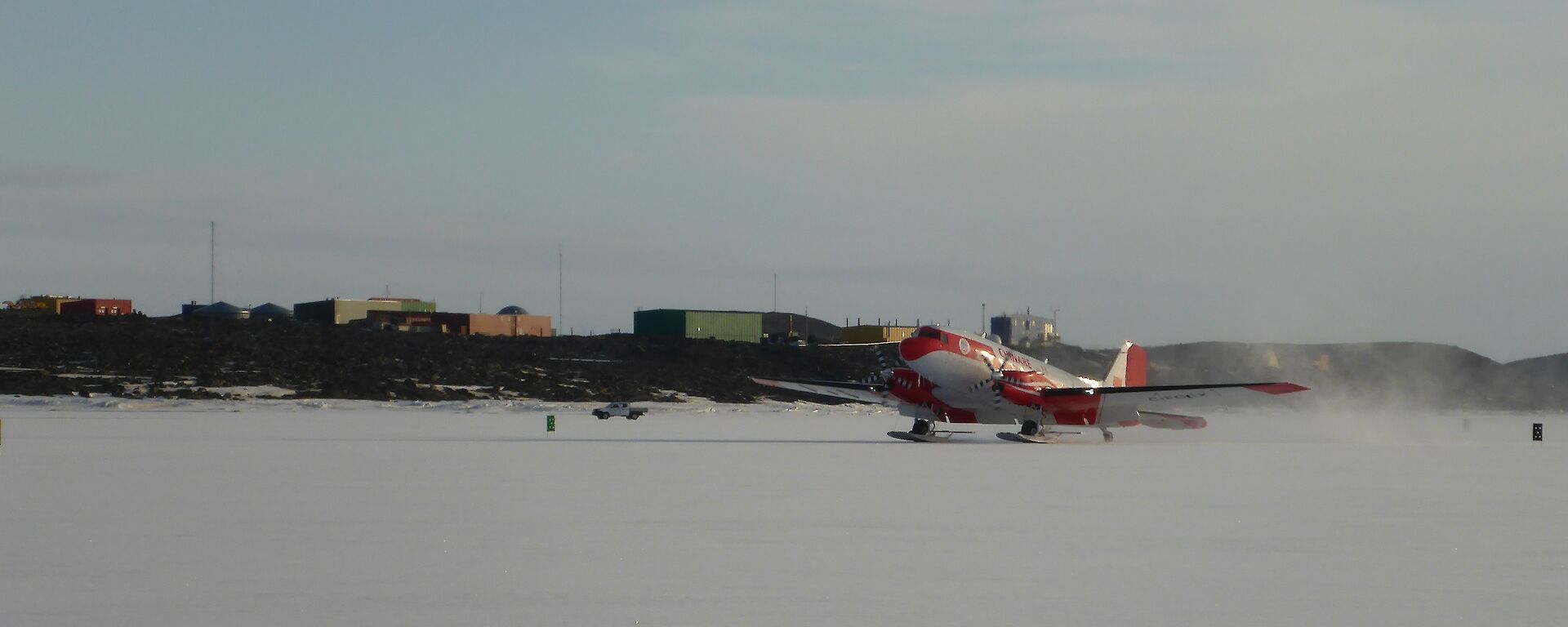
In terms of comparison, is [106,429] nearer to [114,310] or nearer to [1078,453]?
[1078,453]

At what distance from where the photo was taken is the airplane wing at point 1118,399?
4469cm

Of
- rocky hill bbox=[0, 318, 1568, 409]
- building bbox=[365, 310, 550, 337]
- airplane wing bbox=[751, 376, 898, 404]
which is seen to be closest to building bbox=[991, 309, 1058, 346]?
rocky hill bbox=[0, 318, 1568, 409]

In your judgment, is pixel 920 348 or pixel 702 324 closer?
pixel 920 348

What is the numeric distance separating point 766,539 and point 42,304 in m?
153

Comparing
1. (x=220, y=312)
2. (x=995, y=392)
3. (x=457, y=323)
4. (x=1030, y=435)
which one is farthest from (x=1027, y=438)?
(x=220, y=312)

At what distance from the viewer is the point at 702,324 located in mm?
144500

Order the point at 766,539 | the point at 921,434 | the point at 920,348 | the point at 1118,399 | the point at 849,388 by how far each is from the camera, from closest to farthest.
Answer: the point at 766,539
the point at 920,348
the point at 1118,399
the point at 921,434
the point at 849,388

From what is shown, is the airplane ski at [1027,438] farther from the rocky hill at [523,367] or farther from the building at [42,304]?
the building at [42,304]

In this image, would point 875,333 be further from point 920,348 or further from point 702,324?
point 920,348

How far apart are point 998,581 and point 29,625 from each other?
8388mm

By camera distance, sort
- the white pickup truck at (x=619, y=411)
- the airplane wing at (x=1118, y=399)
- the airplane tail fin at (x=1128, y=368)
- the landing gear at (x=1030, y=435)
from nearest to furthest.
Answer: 1. the airplane wing at (x=1118, y=399)
2. the landing gear at (x=1030, y=435)
3. the airplane tail fin at (x=1128, y=368)
4. the white pickup truck at (x=619, y=411)

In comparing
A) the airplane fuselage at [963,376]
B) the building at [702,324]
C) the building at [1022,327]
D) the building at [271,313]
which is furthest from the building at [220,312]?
the airplane fuselage at [963,376]

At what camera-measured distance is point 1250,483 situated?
2602cm

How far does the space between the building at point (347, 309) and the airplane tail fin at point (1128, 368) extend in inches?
3938
